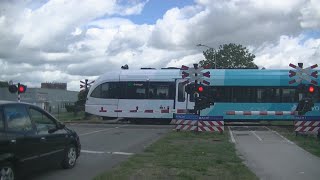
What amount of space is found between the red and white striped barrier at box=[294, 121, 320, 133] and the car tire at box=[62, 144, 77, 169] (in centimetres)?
1361

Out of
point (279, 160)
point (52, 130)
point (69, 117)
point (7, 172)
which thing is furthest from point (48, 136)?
point (69, 117)

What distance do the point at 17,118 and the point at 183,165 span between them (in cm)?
441

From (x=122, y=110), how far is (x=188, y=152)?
18443 millimetres

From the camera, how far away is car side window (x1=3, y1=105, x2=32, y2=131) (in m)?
8.96

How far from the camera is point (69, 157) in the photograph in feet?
37.7

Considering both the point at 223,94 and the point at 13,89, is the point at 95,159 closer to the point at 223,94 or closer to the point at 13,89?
the point at 13,89

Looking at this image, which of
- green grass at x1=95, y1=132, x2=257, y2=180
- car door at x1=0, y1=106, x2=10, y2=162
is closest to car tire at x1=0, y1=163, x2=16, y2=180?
car door at x1=0, y1=106, x2=10, y2=162

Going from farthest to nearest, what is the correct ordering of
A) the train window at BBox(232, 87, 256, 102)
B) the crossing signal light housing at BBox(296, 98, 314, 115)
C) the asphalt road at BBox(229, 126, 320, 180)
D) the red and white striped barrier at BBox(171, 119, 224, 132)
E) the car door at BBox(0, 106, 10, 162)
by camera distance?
the train window at BBox(232, 87, 256, 102)
the crossing signal light housing at BBox(296, 98, 314, 115)
the red and white striped barrier at BBox(171, 119, 224, 132)
the asphalt road at BBox(229, 126, 320, 180)
the car door at BBox(0, 106, 10, 162)

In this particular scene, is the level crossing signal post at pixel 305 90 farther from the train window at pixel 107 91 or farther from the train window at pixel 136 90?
the train window at pixel 107 91

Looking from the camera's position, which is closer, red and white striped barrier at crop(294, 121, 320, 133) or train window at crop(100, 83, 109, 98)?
red and white striped barrier at crop(294, 121, 320, 133)

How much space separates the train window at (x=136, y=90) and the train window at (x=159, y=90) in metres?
0.40

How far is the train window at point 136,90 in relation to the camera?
3328 centimetres

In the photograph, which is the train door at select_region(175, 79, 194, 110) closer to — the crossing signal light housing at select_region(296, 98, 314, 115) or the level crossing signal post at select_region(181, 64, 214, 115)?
the level crossing signal post at select_region(181, 64, 214, 115)

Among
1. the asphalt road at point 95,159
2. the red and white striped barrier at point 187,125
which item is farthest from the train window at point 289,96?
the asphalt road at point 95,159
